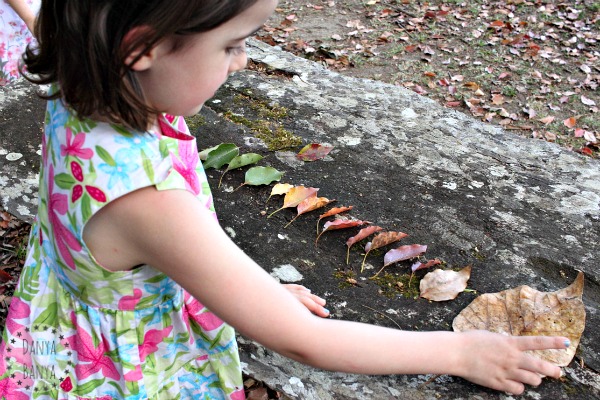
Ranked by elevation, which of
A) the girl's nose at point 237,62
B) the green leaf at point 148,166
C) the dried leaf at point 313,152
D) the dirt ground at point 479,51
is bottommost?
the dirt ground at point 479,51

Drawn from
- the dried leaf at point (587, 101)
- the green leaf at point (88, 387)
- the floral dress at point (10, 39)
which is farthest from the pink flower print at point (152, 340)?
the dried leaf at point (587, 101)

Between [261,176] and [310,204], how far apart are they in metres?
0.25

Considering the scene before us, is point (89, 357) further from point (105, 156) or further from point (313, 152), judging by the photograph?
point (313, 152)

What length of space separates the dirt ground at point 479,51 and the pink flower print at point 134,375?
12.1 ft

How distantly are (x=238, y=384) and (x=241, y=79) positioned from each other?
164 cm

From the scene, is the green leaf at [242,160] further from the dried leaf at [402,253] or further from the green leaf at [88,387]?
the green leaf at [88,387]

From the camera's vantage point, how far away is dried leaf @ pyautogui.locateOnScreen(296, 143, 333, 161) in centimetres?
233

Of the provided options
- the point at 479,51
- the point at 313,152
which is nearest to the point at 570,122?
the point at 479,51

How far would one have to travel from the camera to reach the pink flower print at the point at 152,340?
1463 mm

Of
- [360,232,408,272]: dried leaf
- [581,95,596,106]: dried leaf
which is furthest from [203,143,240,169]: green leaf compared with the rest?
[581,95,596,106]: dried leaf

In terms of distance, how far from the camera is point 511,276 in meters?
1.81

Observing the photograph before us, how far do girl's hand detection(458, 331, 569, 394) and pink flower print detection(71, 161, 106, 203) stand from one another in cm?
85

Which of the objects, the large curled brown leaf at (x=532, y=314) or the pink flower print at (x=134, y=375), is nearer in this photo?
the pink flower print at (x=134, y=375)

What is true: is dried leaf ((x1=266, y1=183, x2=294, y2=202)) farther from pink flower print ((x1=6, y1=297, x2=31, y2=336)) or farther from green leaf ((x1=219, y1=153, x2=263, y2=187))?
pink flower print ((x1=6, y1=297, x2=31, y2=336))
